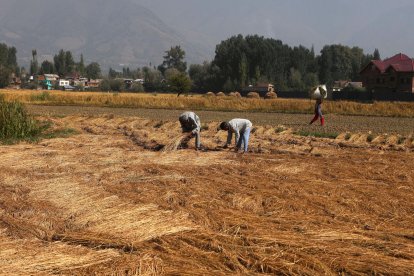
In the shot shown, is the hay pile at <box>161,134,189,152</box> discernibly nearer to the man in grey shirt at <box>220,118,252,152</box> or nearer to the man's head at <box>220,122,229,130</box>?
the man in grey shirt at <box>220,118,252,152</box>

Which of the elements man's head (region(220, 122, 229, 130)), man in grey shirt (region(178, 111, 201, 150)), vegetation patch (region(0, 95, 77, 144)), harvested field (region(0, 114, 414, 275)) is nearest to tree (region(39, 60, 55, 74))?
vegetation patch (region(0, 95, 77, 144))

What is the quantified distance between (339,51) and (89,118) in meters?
95.3

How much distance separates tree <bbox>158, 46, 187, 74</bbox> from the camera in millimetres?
150375

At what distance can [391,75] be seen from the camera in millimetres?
59844

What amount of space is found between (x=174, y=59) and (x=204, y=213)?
14901cm

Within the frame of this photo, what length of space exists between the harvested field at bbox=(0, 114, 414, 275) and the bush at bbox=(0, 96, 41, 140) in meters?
3.29

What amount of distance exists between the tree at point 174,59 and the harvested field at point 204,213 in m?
140

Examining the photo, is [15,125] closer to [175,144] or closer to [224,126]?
[175,144]

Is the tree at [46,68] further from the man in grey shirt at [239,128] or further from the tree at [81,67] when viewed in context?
the man in grey shirt at [239,128]

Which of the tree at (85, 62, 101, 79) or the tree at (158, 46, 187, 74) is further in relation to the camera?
the tree at (85, 62, 101, 79)

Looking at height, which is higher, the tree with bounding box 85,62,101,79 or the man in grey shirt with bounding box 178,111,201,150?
Answer: the tree with bounding box 85,62,101,79

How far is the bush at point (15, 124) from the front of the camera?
15227mm

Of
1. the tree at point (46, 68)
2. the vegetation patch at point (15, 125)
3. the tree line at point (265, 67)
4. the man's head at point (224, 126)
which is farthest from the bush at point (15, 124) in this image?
the tree at point (46, 68)

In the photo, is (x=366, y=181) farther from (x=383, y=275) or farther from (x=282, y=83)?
(x=282, y=83)
